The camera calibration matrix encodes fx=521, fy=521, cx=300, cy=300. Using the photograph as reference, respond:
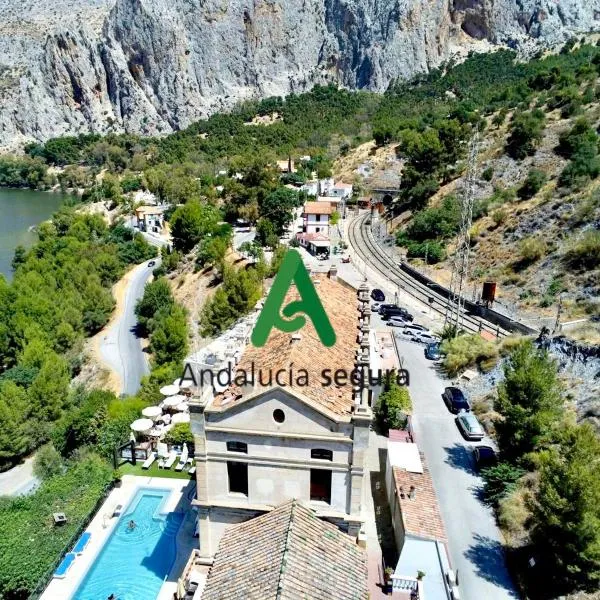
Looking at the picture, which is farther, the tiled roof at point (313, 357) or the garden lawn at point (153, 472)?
the garden lawn at point (153, 472)

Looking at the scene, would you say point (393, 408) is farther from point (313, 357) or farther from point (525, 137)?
point (525, 137)

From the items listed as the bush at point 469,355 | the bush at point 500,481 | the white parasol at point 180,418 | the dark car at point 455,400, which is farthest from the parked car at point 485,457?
the white parasol at point 180,418

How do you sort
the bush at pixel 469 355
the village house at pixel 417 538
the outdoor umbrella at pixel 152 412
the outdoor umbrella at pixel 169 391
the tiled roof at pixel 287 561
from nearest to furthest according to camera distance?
the tiled roof at pixel 287 561
the village house at pixel 417 538
the outdoor umbrella at pixel 152 412
the outdoor umbrella at pixel 169 391
the bush at pixel 469 355

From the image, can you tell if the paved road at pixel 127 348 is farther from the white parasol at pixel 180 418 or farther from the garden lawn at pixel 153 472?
the garden lawn at pixel 153 472

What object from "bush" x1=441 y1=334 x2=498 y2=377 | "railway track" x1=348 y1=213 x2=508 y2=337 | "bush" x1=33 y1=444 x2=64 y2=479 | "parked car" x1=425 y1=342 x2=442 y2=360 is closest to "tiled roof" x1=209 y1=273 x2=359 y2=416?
"bush" x1=441 y1=334 x2=498 y2=377

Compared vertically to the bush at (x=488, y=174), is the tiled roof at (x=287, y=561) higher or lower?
lower

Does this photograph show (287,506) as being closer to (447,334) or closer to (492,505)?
(492,505)

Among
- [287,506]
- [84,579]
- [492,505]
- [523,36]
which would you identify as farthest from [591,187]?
[523,36]
